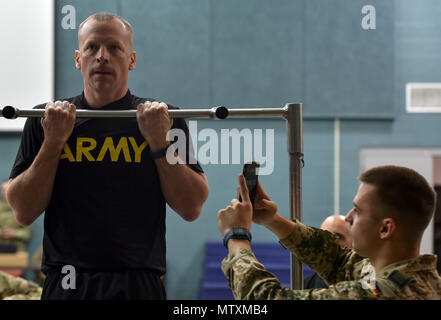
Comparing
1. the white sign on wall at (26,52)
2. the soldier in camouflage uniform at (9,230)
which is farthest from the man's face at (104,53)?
the white sign on wall at (26,52)

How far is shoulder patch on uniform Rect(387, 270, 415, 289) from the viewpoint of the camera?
1.29 m

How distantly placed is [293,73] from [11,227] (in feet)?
9.86

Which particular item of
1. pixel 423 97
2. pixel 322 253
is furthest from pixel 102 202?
pixel 423 97

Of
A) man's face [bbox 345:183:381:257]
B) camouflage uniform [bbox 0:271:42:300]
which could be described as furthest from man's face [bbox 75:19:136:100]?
camouflage uniform [bbox 0:271:42:300]

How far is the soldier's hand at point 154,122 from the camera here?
4.73 ft

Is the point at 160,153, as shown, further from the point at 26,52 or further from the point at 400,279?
the point at 26,52

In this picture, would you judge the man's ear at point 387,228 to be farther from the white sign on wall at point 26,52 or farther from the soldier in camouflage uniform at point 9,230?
the white sign on wall at point 26,52

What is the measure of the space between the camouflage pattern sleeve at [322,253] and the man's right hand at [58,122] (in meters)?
0.71

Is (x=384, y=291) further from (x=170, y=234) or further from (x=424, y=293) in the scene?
(x=170, y=234)

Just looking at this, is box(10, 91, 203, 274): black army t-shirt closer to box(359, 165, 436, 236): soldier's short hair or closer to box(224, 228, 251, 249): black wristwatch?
box(224, 228, 251, 249): black wristwatch

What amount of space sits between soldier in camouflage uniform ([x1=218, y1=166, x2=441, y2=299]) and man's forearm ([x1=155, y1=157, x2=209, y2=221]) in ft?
0.50
